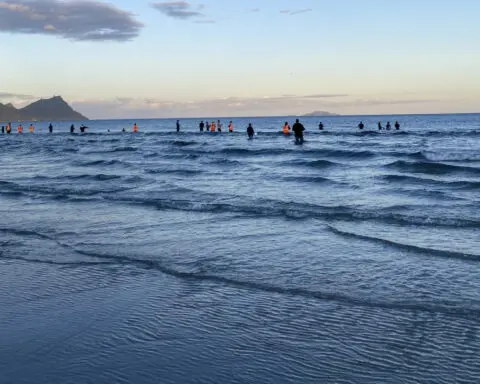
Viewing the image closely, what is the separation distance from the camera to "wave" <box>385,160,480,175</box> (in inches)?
1064

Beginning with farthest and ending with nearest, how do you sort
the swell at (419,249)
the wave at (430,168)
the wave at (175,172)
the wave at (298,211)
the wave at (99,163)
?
the wave at (99,163), the wave at (175,172), the wave at (430,168), the wave at (298,211), the swell at (419,249)

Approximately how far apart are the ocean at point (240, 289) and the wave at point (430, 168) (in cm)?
857

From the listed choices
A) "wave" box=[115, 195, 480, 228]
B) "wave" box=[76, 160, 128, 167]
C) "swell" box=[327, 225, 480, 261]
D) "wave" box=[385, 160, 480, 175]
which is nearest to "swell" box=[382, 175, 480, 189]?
"wave" box=[385, 160, 480, 175]

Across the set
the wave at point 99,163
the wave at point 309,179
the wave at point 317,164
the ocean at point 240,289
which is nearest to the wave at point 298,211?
the ocean at point 240,289

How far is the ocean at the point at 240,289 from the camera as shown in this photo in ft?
18.1

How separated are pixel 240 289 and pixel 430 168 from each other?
22539 millimetres

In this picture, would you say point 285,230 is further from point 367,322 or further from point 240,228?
point 367,322

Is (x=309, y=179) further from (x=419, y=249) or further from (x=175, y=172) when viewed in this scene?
(x=419, y=249)

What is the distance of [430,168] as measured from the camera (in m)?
28.5

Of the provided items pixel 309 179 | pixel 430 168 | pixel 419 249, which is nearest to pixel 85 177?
pixel 309 179

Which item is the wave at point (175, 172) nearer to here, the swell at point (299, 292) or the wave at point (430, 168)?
the wave at point (430, 168)

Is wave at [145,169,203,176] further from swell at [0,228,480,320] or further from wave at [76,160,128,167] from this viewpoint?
swell at [0,228,480,320]

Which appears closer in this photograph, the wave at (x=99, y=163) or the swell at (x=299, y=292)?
the swell at (x=299, y=292)

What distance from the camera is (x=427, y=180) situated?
2316 centimetres
